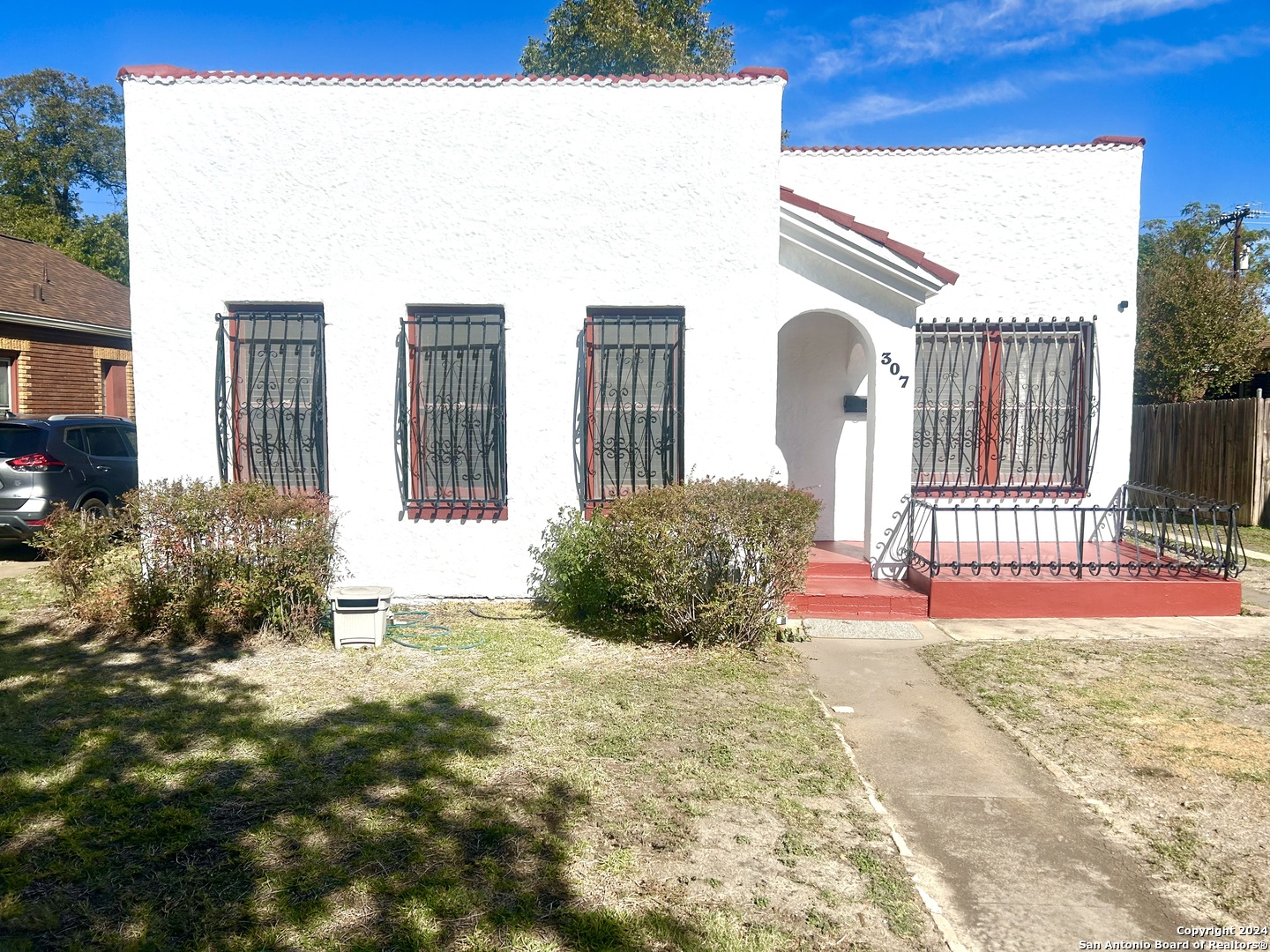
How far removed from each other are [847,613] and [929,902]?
4536 mm

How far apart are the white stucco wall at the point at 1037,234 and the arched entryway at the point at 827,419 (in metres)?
1.06

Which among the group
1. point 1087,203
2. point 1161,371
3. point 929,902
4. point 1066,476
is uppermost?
point 1087,203

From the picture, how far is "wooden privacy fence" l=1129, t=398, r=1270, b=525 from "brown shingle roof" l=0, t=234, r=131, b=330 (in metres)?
18.9

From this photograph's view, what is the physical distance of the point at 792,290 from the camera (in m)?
8.31

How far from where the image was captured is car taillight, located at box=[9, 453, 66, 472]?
395 inches

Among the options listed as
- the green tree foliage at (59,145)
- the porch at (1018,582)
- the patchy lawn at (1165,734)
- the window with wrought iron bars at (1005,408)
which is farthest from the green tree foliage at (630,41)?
the green tree foliage at (59,145)

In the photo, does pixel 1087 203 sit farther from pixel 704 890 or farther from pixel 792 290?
pixel 704 890

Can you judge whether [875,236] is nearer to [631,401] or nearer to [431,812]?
[631,401]

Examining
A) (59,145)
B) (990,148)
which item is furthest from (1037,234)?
(59,145)

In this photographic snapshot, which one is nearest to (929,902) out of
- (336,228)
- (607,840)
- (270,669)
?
(607,840)

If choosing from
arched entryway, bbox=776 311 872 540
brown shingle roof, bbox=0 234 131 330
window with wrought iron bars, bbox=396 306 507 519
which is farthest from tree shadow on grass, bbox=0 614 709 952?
brown shingle roof, bbox=0 234 131 330

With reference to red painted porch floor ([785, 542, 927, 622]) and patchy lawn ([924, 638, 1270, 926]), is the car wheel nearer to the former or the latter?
red painted porch floor ([785, 542, 927, 622])

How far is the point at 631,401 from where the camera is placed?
7910mm

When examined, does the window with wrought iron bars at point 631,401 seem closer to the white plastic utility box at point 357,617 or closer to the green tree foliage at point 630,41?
the white plastic utility box at point 357,617
